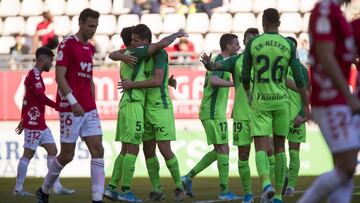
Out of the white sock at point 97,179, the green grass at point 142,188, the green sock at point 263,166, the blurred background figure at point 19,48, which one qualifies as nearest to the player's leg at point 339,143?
the green sock at point 263,166

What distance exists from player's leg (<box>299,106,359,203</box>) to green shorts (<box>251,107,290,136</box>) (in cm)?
373

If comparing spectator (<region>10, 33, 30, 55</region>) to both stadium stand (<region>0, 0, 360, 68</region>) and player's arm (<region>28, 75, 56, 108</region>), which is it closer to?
stadium stand (<region>0, 0, 360, 68</region>)

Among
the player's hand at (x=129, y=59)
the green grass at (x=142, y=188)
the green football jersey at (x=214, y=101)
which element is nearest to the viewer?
the player's hand at (x=129, y=59)

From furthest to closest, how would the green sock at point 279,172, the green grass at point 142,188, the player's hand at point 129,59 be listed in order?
1. the green grass at point 142,188
2. the player's hand at point 129,59
3. the green sock at point 279,172

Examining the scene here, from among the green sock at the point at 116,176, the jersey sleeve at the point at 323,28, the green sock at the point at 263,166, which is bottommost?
the green sock at the point at 116,176

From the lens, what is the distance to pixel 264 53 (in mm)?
11117

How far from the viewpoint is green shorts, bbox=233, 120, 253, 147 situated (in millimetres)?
12430

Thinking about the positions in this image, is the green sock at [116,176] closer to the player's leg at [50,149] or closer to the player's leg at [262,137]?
the player's leg at [50,149]

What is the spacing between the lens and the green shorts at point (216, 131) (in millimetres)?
14344

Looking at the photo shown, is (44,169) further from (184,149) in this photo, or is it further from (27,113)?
(27,113)

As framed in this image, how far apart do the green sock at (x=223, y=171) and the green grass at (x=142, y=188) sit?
0.66 feet

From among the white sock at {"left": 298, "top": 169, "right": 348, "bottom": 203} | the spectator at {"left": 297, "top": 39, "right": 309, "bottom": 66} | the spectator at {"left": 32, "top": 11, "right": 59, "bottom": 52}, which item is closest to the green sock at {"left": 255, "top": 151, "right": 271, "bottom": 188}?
the white sock at {"left": 298, "top": 169, "right": 348, "bottom": 203}

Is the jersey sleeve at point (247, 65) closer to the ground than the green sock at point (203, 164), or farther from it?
farther from it

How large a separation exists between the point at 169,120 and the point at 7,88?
9.04 metres
